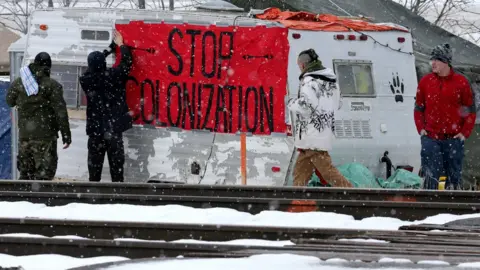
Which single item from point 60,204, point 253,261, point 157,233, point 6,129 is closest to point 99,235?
point 157,233

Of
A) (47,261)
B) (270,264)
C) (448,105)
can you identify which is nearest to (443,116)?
(448,105)

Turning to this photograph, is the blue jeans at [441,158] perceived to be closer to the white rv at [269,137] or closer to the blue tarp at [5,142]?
the white rv at [269,137]

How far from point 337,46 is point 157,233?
16.0 ft

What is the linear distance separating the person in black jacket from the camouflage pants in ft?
1.39

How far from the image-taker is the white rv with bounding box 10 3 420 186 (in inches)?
442

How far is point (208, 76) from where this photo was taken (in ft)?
37.2

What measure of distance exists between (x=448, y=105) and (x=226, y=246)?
17.3ft

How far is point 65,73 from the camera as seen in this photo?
1227 cm

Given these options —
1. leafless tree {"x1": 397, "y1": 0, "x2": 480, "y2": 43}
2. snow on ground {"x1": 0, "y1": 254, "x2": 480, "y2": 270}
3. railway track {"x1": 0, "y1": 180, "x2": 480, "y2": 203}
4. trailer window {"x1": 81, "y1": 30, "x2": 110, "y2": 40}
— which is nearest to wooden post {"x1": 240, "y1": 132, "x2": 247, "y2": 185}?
trailer window {"x1": 81, "y1": 30, "x2": 110, "y2": 40}

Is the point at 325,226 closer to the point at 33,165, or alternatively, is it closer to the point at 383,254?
the point at 383,254

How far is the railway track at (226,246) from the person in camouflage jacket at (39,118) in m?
4.18

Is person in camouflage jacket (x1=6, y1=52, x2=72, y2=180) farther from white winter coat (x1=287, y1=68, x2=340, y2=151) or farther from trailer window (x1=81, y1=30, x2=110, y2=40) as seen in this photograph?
white winter coat (x1=287, y1=68, x2=340, y2=151)

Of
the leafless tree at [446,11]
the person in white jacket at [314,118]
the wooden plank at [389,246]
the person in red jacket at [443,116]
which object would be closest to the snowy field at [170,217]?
the wooden plank at [389,246]

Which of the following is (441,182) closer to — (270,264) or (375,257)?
(375,257)
